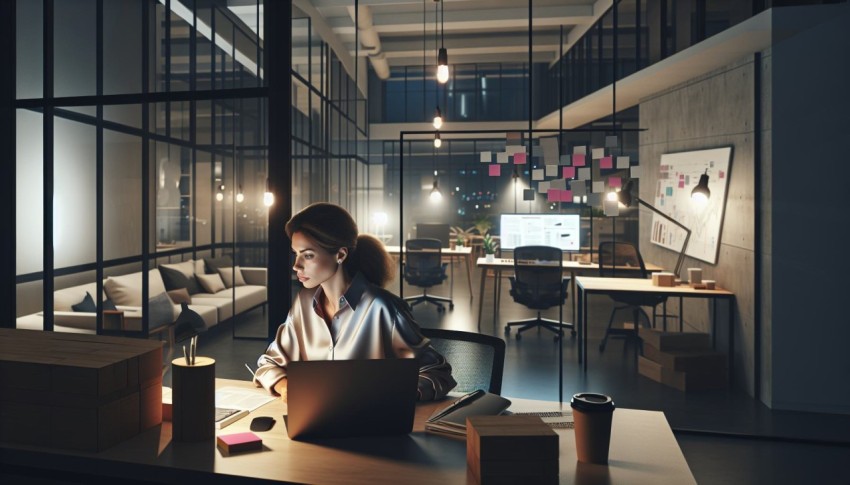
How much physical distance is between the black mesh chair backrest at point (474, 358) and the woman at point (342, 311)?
0.93 feet

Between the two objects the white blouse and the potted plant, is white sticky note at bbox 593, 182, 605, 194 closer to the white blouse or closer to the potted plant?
the white blouse

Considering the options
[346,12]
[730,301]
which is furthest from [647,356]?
[346,12]

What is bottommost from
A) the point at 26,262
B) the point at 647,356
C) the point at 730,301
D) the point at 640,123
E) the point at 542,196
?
the point at 647,356

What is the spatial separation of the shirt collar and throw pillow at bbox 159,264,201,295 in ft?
12.9

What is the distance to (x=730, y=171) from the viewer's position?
5.34m

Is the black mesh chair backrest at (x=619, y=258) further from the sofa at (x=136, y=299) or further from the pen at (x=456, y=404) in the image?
the pen at (x=456, y=404)

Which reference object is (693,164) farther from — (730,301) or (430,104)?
(430,104)

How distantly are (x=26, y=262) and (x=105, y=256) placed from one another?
66 cm

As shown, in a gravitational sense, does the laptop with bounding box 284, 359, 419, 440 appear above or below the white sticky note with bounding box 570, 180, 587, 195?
below

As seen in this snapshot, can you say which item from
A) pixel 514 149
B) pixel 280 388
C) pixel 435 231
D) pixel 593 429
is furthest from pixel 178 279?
pixel 593 429

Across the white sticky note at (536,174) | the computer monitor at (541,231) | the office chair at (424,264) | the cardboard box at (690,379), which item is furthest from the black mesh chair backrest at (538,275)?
the white sticky note at (536,174)

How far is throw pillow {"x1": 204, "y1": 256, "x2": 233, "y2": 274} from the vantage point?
6930 millimetres

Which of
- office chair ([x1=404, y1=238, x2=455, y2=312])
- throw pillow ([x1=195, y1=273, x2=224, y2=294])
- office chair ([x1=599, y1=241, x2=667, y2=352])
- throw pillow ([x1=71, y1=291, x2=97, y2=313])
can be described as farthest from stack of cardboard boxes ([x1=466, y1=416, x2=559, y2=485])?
office chair ([x1=404, y1=238, x2=455, y2=312])

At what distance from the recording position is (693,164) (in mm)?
6039
